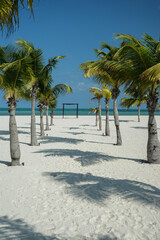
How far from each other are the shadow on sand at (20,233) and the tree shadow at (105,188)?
150 cm

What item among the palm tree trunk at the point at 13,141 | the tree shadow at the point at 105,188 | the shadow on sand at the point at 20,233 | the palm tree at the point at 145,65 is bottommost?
the shadow on sand at the point at 20,233

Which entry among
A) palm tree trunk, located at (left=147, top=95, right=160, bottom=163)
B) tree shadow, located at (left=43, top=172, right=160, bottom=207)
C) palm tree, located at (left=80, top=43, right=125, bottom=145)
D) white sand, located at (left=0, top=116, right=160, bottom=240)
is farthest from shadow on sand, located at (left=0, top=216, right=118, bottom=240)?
palm tree, located at (left=80, top=43, right=125, bottom=145)

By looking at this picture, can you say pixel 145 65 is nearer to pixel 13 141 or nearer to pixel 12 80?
pixel 12 80

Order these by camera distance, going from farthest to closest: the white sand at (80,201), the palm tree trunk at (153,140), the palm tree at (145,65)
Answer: the palm tree trunk at (153,140), the palm tree at (145,65), the white sand at (80,201)

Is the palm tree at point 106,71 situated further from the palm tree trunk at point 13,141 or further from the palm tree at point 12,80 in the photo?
the palm tree trunk at point 13,141

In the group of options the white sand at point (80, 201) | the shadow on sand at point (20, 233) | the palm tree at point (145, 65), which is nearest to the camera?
the shadow on sand at point (20, 233)

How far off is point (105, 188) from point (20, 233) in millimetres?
2717

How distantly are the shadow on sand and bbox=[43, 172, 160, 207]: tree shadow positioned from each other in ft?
4.94

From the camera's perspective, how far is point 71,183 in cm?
564

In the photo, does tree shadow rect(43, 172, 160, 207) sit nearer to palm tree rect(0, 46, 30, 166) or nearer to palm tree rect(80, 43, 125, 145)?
palm tree rect(0, 46, 30, 166)

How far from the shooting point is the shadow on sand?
3.17m

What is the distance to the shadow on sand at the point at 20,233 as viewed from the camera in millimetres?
3172

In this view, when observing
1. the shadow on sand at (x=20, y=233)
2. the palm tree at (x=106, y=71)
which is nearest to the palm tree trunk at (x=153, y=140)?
the palm tree at (x=106, y=71)

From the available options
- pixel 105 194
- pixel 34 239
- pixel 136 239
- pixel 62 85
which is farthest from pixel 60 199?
pixel 62 85
